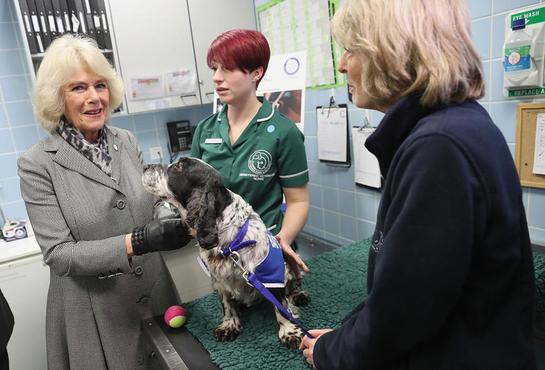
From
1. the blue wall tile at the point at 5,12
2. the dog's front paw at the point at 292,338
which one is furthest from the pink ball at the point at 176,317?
the blue wall tile at the point at 5,12

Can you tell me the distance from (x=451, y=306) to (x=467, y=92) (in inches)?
15.0

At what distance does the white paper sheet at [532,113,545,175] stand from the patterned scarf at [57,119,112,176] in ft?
5.83

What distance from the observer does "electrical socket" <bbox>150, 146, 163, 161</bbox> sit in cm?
326

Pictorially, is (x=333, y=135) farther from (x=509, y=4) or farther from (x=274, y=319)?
(x=274, y=319)

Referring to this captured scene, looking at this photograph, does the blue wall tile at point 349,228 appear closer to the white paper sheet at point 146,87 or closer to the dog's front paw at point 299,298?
the dog's front paw at point 299,298

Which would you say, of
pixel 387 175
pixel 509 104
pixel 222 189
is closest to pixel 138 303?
pixel 222 189

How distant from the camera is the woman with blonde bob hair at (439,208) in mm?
618

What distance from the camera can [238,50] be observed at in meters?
1.49

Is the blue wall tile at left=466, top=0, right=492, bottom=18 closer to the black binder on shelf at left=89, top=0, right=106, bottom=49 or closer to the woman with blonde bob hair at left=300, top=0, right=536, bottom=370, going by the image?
the woman with blonde bob hair at left=300, top=0, right=536, bottom=370

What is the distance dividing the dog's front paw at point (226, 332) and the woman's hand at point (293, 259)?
12.0 inches

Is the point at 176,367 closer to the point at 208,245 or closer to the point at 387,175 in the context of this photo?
the point at 208,245

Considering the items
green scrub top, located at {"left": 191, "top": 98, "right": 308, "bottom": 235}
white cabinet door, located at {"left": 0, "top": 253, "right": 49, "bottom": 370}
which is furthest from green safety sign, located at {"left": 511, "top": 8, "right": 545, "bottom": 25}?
white cabinet door, located at {"left": 0, "top": 253, "right": 49, "bottom": 370}

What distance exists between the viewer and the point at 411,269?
644 mm

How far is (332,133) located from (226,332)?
1.67m
